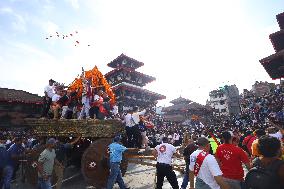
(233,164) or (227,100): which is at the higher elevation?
(227,100)

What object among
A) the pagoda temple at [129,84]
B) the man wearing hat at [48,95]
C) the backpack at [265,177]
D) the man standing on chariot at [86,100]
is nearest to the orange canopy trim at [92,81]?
the man standing on chariot at [86,100]

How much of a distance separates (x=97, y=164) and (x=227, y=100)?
64.4 meters

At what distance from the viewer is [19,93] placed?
31938 millimetres

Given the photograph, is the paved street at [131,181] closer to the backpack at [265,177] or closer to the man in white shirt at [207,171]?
the man in white shirt at [207,171]

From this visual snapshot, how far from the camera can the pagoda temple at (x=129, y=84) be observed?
35406mm

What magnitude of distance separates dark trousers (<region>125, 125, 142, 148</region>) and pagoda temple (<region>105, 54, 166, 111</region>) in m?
24.1

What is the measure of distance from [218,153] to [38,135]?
694cm

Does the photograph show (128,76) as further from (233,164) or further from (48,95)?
(233,164)

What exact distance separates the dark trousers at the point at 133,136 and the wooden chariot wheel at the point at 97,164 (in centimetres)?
155

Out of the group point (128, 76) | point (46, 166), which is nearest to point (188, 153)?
point (46, 166)

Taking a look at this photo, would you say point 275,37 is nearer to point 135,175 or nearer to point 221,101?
point 135,175

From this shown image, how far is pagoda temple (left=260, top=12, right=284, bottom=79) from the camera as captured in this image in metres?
14.8

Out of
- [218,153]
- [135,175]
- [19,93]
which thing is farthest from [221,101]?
[218,153]

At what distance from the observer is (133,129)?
1070 centimetres
